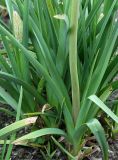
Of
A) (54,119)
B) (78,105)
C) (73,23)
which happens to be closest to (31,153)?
(54,119)

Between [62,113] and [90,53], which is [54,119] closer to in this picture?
[62,113]

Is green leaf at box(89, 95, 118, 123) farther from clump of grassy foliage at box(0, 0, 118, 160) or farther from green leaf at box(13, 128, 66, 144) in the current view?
green leaf at box(13, 128, 66, 144)

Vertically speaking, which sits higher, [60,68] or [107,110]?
[60,68]

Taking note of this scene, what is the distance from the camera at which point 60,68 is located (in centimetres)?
125

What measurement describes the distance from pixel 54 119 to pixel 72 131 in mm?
106

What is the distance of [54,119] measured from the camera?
51.2 inches

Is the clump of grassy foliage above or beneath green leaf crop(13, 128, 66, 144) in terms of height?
above

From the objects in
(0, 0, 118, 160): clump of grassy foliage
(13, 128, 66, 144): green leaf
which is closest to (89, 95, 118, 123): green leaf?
(0, 0, 118, 160): clump of grassy foliage

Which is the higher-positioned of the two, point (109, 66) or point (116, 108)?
point (109, 66)

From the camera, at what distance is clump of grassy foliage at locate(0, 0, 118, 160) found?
1177 millimetres

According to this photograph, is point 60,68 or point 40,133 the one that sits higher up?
point 60,68

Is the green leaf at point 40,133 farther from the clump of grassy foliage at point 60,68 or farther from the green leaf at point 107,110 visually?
the green leaf at point 107,110

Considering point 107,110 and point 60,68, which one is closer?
point 107,110

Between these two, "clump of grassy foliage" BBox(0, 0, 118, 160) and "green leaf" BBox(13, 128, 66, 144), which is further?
"clump of grassy foliage" BBox(0, 0, 118, 160)
